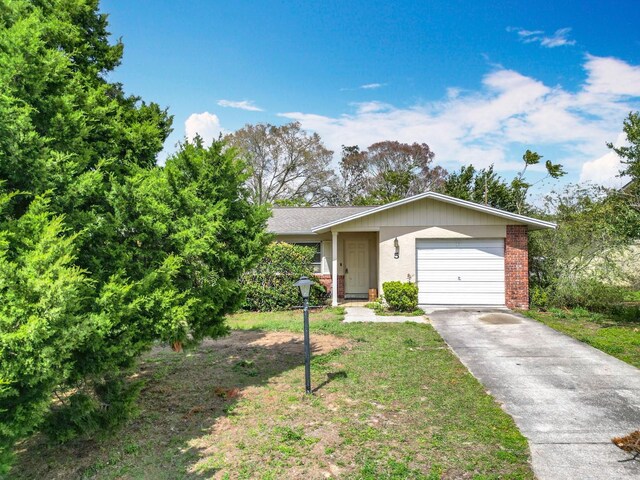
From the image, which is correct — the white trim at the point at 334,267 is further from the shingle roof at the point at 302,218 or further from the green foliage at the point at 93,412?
the green foliage at the point at 93,412

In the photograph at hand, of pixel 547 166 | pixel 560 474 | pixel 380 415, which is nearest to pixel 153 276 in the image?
pixel 380 415

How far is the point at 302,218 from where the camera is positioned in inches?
674

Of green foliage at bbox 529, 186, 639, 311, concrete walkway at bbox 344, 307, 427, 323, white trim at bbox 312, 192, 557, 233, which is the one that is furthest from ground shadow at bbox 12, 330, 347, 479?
green foliage at bbox 529, 186, 639, 311

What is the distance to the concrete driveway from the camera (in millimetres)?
3666

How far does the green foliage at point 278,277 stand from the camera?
13.1 metres

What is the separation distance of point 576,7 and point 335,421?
1414 centimetres

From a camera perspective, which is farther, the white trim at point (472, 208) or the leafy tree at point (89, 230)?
the white trim at point (472, 208)

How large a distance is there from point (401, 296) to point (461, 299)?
7.31ft

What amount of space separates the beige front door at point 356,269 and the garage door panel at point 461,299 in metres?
3.16

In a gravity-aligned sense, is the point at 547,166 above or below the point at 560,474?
above

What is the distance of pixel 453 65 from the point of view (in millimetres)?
16547

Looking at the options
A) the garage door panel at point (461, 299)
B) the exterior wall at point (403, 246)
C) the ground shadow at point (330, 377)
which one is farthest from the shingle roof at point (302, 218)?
the ground shadow at point (330, 377)

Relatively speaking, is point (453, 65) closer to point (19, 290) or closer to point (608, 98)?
point (608, 98)

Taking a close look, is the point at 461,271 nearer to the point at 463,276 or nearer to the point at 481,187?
the point at 463,276
